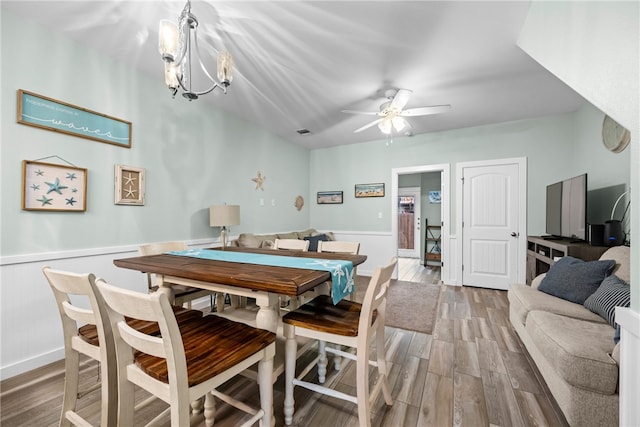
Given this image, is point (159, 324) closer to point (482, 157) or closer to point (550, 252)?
point (550, 252)

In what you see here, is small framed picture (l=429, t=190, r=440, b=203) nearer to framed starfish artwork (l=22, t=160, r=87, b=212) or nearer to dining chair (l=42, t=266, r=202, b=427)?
dining chair (l=42, t=266, r=202, b=427)

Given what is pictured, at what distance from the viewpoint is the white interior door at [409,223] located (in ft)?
23.8

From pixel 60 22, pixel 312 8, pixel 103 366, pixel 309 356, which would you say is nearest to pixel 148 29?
pixel 60 22

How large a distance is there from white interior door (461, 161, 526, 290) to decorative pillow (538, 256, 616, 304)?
5.97ft

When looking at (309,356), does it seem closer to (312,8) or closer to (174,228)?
(174,228)

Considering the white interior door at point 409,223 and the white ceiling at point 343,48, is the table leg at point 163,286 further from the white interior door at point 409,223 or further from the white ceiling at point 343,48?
the white interior door at point 409,223

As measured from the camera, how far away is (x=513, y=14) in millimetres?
1801

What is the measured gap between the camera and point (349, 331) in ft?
4.12

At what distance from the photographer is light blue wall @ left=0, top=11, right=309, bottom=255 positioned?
6.07ft

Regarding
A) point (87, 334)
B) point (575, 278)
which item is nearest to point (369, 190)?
point (575, 278)

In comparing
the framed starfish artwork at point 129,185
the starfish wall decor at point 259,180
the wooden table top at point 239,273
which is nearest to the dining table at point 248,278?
the wooden table top at point 239,273

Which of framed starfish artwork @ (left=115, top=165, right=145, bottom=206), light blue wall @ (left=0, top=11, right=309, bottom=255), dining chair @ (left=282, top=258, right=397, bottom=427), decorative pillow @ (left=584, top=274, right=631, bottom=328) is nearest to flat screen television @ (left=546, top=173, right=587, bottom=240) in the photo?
decorative pillow @ (left=584, top=274, right=631, bottom=328)

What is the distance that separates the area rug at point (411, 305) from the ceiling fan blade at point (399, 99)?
2.32 meters

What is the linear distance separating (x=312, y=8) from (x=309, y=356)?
2616 millimetres
